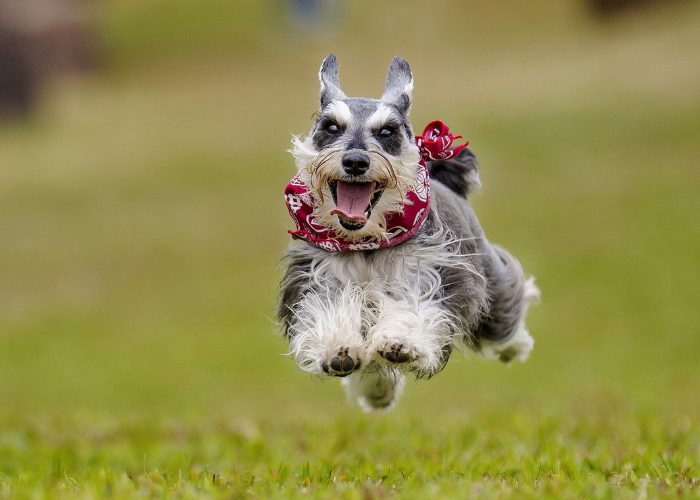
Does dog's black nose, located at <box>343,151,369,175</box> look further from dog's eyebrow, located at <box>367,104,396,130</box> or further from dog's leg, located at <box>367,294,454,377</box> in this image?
dog's leg, located at <box>367,294,454,377</box>

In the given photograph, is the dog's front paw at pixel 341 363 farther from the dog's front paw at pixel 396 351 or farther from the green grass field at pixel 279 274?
the green grass field at pixel 279 274

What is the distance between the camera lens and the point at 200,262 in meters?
23.8

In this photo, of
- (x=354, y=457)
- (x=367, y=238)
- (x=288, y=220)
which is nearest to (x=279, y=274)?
(x=288, y=220)

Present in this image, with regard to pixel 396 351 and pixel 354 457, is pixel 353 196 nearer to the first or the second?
pixel 396 351

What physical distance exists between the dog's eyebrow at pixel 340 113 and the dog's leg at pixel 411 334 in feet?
2.94

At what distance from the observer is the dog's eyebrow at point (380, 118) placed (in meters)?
5.68

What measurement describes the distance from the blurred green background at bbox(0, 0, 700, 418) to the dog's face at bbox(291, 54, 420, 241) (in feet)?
17.9

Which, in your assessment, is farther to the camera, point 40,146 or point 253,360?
point 40,146

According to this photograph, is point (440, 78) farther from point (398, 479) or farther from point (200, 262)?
point (398, 479)

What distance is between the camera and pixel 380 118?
569 centimetres

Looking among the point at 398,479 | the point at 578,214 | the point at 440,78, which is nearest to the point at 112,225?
the point at 578,214

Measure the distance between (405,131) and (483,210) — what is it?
1872 cm

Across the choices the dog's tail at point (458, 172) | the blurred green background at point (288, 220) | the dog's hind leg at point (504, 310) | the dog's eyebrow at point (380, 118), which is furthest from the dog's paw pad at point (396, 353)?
the blurred green background at point (288, 220)

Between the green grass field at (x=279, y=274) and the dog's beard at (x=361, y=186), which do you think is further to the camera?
the green grass field at (x=279, y=274)
